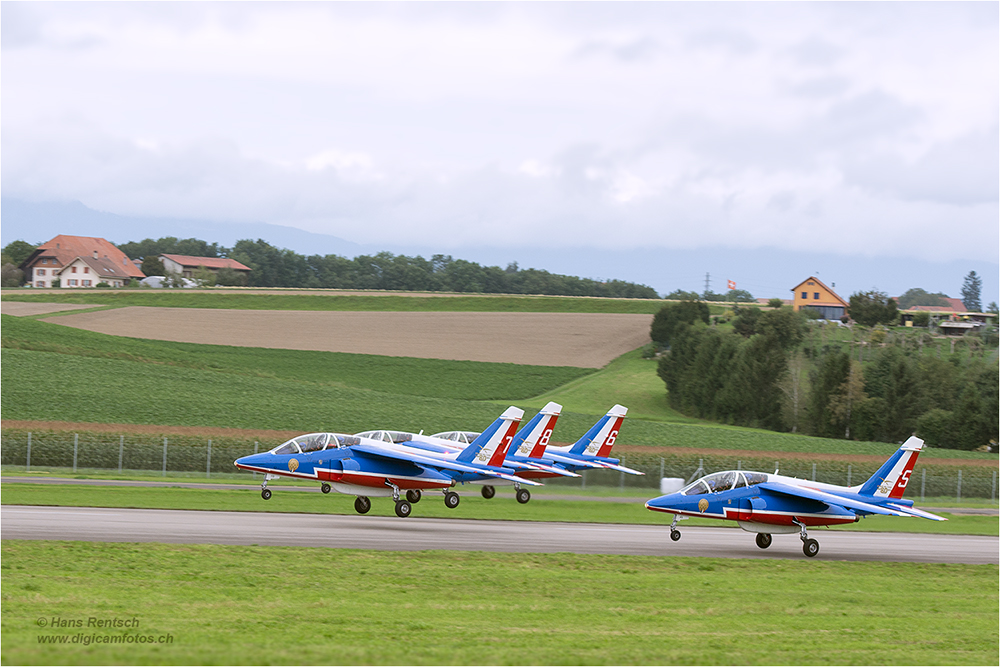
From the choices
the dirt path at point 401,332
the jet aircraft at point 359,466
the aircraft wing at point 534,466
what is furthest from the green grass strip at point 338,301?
the jet aircraft at point 359,466

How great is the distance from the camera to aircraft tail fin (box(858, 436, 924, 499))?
1223 inches

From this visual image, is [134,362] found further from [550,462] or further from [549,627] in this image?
[549,627]

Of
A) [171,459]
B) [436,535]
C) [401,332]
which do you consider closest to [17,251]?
[401,332]

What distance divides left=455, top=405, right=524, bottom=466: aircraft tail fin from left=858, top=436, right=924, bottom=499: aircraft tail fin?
12.8 metres

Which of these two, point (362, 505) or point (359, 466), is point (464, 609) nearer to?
point (359, 466)

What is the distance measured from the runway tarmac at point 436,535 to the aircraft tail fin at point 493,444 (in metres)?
3.20

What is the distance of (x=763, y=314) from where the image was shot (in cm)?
10256

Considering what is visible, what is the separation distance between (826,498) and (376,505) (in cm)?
1776

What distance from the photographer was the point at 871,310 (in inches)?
4791

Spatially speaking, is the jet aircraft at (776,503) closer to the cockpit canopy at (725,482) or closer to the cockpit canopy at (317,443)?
the cockpit canopy at (725,482)

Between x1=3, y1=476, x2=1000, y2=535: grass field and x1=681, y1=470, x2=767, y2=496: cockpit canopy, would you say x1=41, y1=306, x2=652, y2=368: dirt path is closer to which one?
x1=3, y1=476, x2=1000, y2=535: grass field

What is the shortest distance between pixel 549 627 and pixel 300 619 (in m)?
4.08

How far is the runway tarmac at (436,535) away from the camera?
25734 mm

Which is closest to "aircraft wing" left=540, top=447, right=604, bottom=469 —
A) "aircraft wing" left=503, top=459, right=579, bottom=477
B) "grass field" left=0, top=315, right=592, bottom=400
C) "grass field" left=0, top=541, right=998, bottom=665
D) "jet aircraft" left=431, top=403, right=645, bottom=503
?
"jet aircraft" left=431, top=403, right=645, bottom=503
